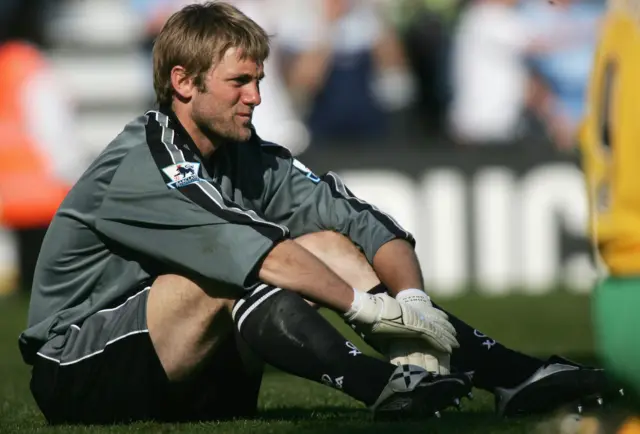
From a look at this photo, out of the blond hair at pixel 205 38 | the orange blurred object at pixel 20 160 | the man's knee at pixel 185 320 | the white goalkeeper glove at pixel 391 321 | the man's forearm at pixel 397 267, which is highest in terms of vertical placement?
the blond hair at pixel 205 38

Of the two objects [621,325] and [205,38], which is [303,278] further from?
[621,325]

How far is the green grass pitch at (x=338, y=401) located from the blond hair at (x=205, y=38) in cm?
113

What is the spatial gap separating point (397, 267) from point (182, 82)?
93 cm

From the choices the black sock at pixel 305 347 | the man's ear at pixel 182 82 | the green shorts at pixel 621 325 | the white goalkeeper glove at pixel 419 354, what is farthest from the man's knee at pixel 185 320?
the green shorts at pixel 621 325

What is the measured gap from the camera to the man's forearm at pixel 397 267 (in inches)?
169

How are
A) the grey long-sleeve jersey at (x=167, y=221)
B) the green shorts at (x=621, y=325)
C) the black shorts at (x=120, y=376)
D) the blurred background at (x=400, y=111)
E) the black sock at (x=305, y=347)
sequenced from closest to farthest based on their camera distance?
the green shorts at (x=621, y=325), the black sock at (x=305, y=347), the grey long-sleeve jersey at (x=167, y=221), the black shorts at (x=120, y=376), the blurred background at (x=400, y=111)

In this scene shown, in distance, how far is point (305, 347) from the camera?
394 cm

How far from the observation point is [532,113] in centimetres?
1260

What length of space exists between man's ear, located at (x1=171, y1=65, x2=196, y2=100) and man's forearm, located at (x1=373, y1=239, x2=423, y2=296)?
81cm

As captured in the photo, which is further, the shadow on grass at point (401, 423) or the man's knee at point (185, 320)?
the man's knee at point (185, 320)

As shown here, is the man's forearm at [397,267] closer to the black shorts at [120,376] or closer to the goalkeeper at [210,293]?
the goalkeeper at [210,293]

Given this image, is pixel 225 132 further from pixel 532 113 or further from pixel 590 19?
pixel 590 19

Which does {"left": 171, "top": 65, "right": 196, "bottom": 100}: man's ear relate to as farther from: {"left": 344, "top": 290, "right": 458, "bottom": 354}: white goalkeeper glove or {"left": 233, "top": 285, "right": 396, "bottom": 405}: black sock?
{"left": 344, "top": 290, "right": 458, "bottom": 354}: white goalkeeper glove

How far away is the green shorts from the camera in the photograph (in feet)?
10.1
